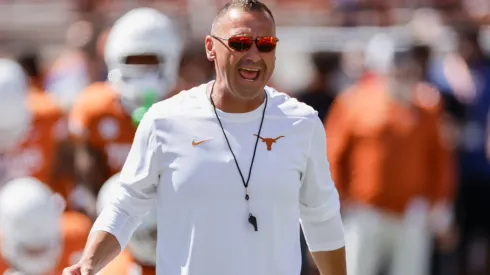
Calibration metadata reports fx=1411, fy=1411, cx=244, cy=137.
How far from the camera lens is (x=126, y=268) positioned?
6457 mm

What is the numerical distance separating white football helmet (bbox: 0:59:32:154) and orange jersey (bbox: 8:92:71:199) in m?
0.06

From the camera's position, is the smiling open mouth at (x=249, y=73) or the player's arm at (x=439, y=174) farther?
the player's arm at (x=439, y=174)

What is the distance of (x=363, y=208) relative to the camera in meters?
9.88

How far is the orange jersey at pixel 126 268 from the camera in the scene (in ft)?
20.9

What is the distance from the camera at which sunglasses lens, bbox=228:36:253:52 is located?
16.1ft

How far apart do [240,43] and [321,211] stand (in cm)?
70

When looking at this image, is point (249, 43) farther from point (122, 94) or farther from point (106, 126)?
point (106, 126)

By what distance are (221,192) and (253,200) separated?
115mm

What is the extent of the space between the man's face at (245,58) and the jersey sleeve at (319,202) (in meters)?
0.29

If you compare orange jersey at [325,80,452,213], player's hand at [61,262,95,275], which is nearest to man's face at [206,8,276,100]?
player's hand at [61,262,95,275]

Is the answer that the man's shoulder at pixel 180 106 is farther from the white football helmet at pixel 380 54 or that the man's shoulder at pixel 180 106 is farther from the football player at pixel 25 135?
the white football helmet at pixel 380 54

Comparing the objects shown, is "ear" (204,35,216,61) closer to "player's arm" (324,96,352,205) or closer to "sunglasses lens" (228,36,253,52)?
"sunglasses lens" (228,36,253,52)

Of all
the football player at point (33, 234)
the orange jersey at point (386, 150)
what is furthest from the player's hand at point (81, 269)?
the orange jersey at point (386, 150)

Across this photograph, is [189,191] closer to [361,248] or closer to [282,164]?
[282,164]
